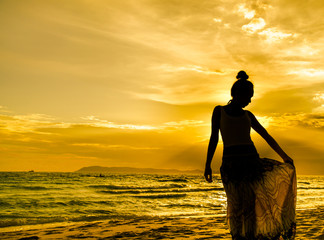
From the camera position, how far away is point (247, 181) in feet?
11.4

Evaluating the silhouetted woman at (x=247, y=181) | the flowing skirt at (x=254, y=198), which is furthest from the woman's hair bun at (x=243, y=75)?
the flowing skirt at (x=254, y=198)

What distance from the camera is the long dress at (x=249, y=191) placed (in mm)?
3424

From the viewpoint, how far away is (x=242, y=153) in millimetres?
3432

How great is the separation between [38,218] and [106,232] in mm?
→ 5863

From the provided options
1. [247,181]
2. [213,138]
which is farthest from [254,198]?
[213,138]

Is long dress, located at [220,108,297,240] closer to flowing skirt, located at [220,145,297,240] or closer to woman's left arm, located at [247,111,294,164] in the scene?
flowing skirt, located at [220,145,297,240]

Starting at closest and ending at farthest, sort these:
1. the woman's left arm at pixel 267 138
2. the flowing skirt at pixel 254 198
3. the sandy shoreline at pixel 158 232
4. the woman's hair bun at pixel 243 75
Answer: the flowing skirt at pixel 254 198 → the woman's hair bun at pixel 243 75 → the woman's left arm at pixel 267 138 → the sandy shoreline at pixel 158 232

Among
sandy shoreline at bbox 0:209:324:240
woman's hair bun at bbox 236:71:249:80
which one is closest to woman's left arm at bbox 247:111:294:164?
woman's hair bun at bbox 236:71:249:80

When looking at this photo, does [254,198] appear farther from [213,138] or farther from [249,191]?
[213,138]

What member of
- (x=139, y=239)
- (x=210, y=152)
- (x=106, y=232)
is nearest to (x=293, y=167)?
(x=210, y=152)

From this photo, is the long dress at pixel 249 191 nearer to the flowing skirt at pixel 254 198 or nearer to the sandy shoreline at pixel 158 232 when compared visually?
the flowing skirt at pixel 254 198

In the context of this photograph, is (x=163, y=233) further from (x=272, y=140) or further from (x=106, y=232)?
(x=272, y=140)

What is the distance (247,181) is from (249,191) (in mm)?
113

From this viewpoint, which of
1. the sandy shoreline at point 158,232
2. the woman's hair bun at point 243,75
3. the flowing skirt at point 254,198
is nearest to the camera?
the flowing skirt at point 254,198
